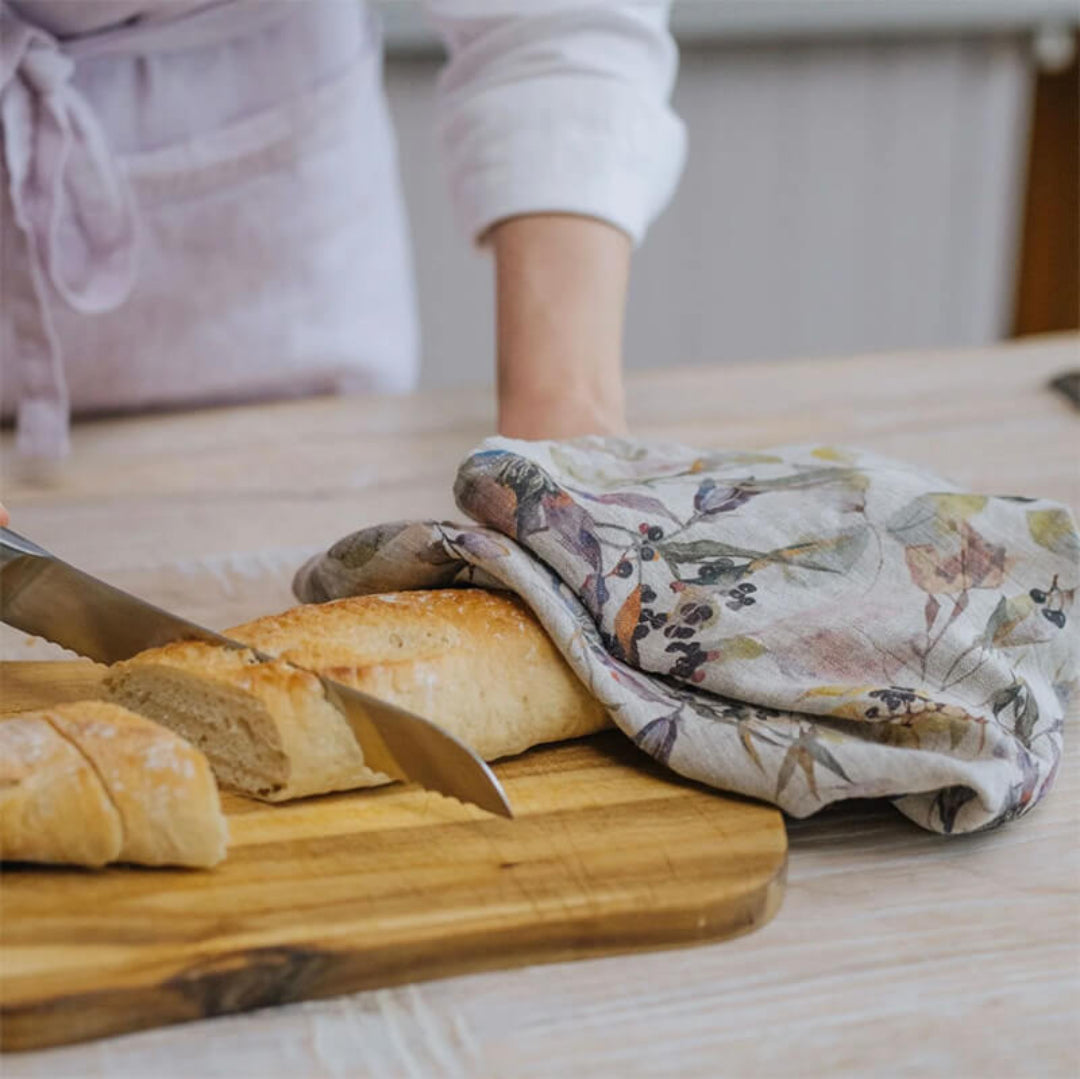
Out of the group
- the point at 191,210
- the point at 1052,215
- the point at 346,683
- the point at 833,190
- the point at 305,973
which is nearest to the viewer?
the point at 305,973

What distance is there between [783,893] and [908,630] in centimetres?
16

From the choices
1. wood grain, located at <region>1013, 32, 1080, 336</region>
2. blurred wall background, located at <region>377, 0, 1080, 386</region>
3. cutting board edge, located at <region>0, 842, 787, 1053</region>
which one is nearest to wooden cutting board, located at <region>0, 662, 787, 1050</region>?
cutting board edge, located at <region>0, 842, 787, 1053</region>

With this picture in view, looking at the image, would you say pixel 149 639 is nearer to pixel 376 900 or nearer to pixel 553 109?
pixel 376 900

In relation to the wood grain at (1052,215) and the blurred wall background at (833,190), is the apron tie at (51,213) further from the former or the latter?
the wood grain at (1052,215)

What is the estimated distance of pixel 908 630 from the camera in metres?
0.73

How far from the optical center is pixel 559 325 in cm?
103

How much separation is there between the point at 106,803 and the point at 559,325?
21.1 inches

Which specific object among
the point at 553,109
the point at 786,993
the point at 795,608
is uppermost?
the point at 553,109

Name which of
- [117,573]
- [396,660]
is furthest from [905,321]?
[396,660]

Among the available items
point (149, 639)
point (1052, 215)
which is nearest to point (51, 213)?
point (149, 639)

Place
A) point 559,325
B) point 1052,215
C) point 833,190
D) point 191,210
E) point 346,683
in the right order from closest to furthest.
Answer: point 346,683 < point 559,325 < point 191,210 < point 833,190 < point 1052,215

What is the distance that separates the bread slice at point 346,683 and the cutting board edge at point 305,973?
0.37 feet

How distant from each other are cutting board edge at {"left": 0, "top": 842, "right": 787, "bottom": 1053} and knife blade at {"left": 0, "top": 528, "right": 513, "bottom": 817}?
74mm

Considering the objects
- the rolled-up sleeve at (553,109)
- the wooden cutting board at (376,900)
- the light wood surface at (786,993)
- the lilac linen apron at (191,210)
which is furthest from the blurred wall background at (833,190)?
the wooden cutting board at (376,900)
